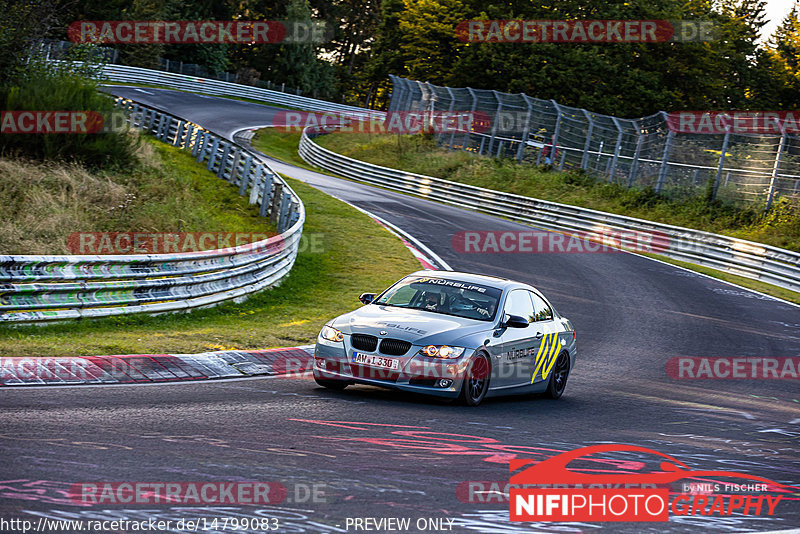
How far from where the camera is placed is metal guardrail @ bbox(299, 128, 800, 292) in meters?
26.1

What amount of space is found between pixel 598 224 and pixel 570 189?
658 cm

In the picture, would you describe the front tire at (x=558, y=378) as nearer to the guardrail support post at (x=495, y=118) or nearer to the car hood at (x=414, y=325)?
the car hood at (x=414, y=325)

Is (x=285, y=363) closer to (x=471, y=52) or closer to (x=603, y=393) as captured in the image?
(x=603, y=393)

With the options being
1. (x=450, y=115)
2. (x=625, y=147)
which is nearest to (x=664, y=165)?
(x=625, y=147)

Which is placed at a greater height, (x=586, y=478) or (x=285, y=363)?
(x=586, y=478)

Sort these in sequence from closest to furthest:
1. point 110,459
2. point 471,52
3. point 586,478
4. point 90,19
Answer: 1. point 110,459
2. point 586,478
3. point 471,52
4. point 90,19

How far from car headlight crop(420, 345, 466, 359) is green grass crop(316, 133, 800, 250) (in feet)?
72.8

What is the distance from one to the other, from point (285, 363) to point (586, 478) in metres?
5.67

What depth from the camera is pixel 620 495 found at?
22.1 ft

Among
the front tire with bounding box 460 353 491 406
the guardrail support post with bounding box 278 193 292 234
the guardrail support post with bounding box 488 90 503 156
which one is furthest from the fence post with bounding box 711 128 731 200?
the front tire with bounding box 460 353 491 406

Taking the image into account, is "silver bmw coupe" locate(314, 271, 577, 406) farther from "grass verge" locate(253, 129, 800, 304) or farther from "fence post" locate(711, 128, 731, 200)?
"fence post" locate(711, 128, 731, 200)

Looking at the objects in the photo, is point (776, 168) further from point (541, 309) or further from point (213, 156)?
point (541, 309)

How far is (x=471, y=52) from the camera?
61719 mm

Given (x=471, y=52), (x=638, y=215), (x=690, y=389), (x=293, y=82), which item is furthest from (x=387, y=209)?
(x=293, y=82)
